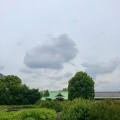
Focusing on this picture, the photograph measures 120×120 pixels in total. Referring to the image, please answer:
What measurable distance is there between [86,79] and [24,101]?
14475mm

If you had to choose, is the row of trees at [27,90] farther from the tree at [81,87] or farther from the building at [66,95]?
the building at [66,95]

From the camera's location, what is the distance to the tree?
50875 millimetres

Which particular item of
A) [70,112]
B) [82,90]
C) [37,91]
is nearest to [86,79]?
[82,90]

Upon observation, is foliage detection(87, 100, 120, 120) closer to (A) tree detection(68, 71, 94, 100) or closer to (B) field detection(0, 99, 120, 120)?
(B) field detection(0, 99, 120, 120)

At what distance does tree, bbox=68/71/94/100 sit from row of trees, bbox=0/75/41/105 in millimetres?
9962

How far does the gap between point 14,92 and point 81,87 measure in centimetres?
1496

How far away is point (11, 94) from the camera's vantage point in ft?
185

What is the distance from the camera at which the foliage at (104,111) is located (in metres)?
19.3

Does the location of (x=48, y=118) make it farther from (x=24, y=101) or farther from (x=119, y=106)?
(x=24, y=101)

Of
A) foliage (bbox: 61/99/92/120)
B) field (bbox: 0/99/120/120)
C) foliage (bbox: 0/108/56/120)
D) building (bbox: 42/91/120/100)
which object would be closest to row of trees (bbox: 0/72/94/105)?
building (bbox: 42/91/120/100)

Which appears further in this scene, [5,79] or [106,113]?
[5,79]

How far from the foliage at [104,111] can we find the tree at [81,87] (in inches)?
1201

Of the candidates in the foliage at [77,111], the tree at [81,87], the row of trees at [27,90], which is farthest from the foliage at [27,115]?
the row of trees at [27,90]

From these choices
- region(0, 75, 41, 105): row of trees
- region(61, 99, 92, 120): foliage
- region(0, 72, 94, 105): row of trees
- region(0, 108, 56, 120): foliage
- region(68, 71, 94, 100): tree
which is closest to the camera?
region(0, 108, 56, 120): foliage
